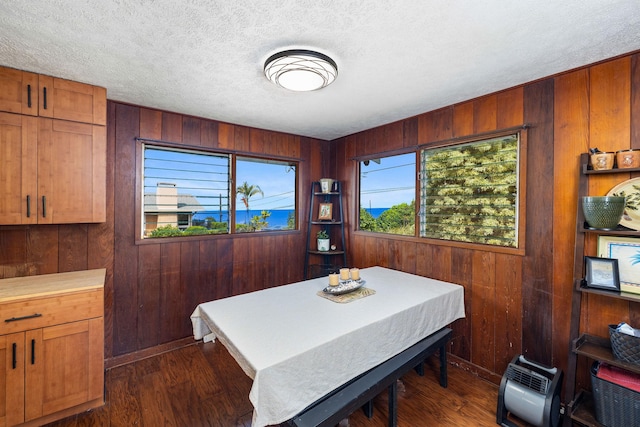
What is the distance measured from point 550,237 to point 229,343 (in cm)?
227

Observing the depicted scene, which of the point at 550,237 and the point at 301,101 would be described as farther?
the point at 301,101

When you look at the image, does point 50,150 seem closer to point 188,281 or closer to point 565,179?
point 188,281

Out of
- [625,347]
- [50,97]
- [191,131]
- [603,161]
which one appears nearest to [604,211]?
[603,161]

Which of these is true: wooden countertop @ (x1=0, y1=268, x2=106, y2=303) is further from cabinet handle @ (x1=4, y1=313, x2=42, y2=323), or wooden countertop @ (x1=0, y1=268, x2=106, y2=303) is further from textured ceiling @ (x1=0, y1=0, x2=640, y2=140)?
textured ceiling @ (x1=0, y1=0, x2=640, y2=140)

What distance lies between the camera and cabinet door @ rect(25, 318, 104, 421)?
5.87 ft

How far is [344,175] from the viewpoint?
3795mm

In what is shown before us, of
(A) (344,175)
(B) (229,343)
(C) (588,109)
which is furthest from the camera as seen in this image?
(A) (344,175)

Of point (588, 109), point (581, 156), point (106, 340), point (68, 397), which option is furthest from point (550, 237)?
point (106, 340)

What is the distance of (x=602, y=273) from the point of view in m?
1.70

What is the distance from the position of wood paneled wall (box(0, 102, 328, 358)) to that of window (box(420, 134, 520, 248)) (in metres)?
1.88

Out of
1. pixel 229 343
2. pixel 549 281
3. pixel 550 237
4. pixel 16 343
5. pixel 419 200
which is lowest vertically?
pixel 16 343

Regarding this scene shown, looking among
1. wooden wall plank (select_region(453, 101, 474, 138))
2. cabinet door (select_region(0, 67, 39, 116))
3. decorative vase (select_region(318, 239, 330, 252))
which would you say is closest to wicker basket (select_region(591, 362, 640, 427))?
wooden wall plank (select_region(453, 101, 474, 138))

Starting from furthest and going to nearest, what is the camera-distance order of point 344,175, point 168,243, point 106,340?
point 344,175
point 168,243
point 106,340

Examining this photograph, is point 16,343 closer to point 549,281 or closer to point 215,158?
point 215,158
